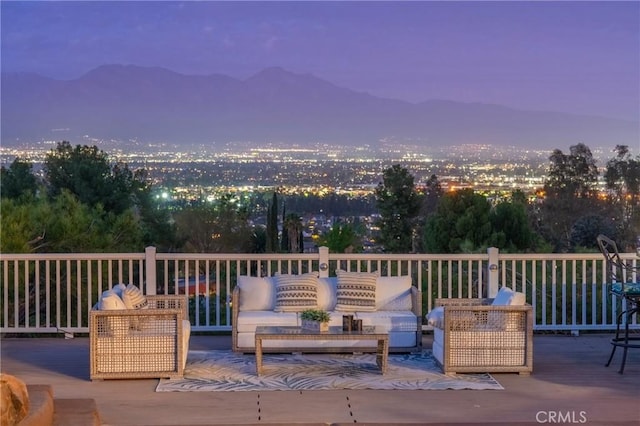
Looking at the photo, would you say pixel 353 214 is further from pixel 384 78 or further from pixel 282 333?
pixel 282 333

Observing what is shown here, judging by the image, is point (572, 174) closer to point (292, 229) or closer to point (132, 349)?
point (292, 229)

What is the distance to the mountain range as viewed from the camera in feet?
53.6

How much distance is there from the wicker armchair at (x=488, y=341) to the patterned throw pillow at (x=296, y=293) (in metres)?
1.50

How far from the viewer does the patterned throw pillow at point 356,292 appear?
8266mm

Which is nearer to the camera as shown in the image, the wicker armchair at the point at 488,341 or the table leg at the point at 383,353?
the table leg at the point at 383,353

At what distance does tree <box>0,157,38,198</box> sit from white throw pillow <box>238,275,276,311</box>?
961cm

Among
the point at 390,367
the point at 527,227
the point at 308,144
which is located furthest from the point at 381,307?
the point at 308,144

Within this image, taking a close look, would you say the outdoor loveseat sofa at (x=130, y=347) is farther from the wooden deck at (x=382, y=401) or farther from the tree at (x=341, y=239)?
the tree at (x=341, y=239)

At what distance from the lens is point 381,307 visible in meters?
8.38

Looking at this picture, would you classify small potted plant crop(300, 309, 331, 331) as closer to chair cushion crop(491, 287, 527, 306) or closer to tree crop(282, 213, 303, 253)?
chair cushion crop(491, 287, 527, 306)

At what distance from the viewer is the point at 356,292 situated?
27.2 feet

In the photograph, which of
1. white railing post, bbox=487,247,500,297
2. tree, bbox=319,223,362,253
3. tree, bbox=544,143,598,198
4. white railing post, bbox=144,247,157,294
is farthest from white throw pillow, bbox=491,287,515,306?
tree, bbox=544,143,598,198

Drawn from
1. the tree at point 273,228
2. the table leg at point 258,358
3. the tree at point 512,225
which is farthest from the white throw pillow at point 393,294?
the tree at point 273,228

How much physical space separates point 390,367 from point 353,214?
29.1 ft
